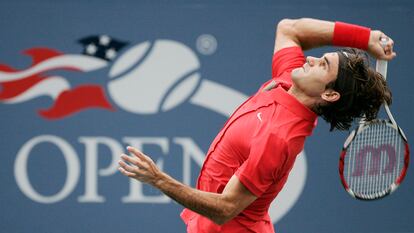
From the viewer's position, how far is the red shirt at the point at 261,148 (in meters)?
3.79

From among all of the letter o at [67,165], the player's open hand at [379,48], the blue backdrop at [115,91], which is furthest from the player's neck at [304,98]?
the letter o at [67,165]

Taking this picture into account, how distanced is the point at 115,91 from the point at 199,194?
2.11 m

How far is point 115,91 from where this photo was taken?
5.75 meters

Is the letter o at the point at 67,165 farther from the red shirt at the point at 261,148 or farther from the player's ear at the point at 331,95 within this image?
the player's ear at the point at 331,95

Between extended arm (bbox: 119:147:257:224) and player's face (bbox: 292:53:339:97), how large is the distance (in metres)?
0.50

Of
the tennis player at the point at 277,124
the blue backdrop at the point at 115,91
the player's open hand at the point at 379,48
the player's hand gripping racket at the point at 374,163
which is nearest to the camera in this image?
the tennis player at the point at 277,124

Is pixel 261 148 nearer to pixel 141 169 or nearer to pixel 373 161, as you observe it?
pixel 141 169

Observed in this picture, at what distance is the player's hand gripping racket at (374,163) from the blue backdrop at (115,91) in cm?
140

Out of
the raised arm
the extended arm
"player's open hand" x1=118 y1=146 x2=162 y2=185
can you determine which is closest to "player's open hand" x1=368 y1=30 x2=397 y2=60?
the raised arm

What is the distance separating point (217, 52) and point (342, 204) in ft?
3.98

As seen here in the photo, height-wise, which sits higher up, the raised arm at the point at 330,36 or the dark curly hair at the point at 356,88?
the raised arm at the point at 330,36

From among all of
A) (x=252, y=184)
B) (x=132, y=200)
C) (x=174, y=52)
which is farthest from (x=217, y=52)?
(x=252, y=184)

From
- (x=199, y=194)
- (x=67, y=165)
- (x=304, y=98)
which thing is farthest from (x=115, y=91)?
(x=199, y=194)

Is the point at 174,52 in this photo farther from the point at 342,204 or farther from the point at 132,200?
the point at 342,204
